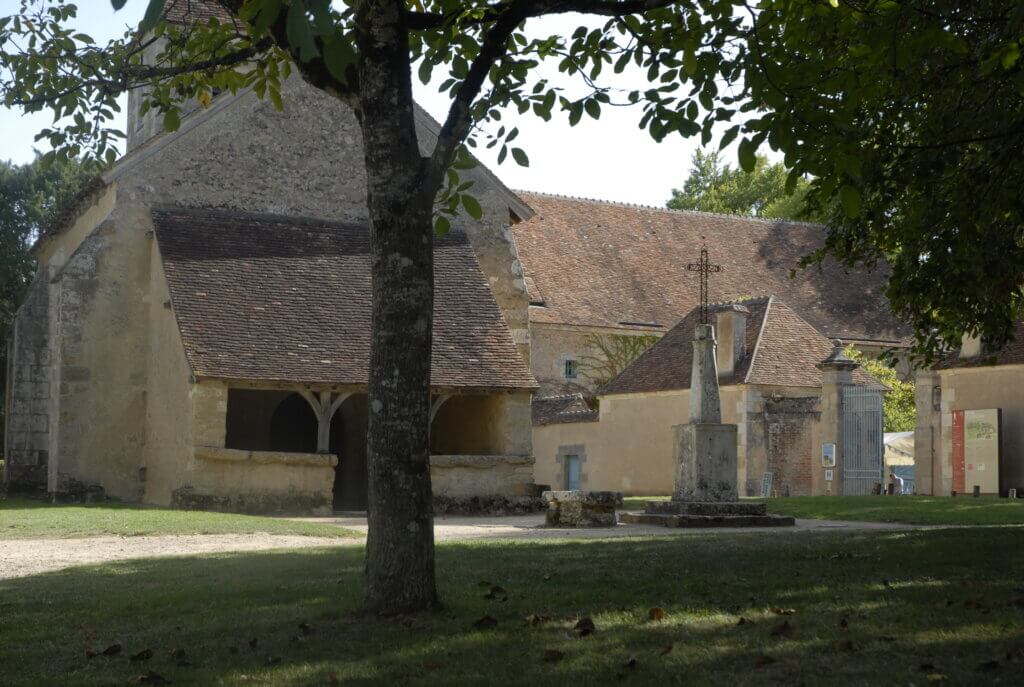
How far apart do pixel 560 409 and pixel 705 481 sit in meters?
16.9

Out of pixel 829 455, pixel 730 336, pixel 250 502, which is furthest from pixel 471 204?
pixel 730 336

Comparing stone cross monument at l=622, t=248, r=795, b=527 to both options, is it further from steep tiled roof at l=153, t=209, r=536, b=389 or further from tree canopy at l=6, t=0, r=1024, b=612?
tree canopy at l=6, t=0, r=1024, b=612

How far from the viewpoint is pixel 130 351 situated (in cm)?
2284

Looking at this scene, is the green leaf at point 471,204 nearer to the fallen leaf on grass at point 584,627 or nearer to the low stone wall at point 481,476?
the fallen leaf on grass at point 584,627

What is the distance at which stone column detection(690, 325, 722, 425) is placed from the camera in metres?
16.6

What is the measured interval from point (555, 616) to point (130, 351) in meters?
18.2

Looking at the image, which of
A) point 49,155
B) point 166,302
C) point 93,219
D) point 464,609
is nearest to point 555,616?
point 464,609

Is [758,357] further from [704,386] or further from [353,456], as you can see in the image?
[704,386]

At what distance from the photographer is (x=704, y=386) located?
55.1ft

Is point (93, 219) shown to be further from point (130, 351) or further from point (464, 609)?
point (464, 609)

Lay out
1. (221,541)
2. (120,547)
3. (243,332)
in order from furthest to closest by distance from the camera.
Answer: (243,332) < (221,541) < (120,547)

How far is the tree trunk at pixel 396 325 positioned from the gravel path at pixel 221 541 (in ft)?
16.1

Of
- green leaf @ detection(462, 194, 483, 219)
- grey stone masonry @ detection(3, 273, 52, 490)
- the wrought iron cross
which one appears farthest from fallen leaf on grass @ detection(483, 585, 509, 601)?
grey stone masonry @ detection(3, 273, 52, 490)

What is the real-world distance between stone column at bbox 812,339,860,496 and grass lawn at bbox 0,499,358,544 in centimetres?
1344
